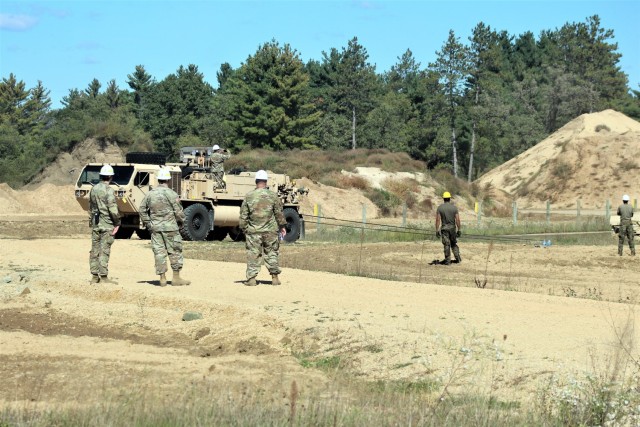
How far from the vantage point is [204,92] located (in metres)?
92.5

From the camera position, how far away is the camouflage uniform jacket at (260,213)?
655 inches

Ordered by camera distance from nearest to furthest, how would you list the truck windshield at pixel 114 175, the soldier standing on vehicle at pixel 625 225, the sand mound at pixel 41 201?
the soldier standing on vehicle at pixel 625 225
the truck windshield at pixel 114 175
the sand mound at pixel 41 201

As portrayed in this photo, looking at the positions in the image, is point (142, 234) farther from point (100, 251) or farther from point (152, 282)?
point (100, 251)

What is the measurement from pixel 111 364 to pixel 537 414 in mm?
4869

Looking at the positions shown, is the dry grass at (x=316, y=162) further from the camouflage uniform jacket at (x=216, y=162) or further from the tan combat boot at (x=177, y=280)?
the tan combat boot at (x=177, y=280)

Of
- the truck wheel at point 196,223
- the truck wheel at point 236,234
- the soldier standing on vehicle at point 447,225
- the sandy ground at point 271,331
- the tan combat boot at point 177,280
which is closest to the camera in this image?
the sandy ground at point 271,331

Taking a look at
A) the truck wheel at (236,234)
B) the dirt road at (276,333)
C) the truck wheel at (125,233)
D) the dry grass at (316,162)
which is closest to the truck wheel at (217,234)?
the truck wheel at (236,234)

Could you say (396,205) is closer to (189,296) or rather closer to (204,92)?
(204,92)

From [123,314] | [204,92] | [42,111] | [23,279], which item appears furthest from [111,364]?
[42,111]

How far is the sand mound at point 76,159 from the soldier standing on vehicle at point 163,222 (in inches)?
1931

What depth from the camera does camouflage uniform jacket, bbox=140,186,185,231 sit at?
Result: 55.2 ft

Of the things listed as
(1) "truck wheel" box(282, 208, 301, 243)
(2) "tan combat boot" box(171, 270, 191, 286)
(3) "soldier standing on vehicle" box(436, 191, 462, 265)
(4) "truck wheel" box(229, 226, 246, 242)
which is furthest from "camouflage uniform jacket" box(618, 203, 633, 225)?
(2) "tan combat boot" box(171, 270, 191, 286)

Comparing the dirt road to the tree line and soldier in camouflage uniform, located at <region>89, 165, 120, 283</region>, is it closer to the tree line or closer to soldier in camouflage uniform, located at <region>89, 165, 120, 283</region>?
soldier in camouflage uniform, located at <region>89, 165, 120, 283</region>

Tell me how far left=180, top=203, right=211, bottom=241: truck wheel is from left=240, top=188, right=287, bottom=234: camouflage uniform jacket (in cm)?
1447
